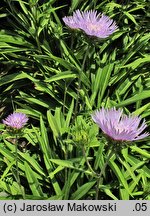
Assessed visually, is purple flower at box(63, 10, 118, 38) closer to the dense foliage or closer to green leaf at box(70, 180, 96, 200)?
the dense foliage

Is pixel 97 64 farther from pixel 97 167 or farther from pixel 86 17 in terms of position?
pixel 97 167

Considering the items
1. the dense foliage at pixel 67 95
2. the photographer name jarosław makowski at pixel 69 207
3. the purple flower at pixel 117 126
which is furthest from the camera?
the dense foliage at pixel 67 95

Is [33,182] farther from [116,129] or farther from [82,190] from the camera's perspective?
[116,129]

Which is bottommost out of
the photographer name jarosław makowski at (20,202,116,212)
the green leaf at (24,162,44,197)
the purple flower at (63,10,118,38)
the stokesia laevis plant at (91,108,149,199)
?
the photographer name jarosław makowski at (20,202,116,212)

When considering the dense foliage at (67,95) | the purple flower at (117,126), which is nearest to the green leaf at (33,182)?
the dense foliage at (67,95)

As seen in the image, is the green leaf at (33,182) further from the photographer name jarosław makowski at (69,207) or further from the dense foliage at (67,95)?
the photographer name jarosław makowski at (69,207)

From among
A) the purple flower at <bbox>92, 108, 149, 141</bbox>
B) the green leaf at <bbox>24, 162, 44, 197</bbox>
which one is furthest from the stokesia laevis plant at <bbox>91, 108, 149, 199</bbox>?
the green leaf at <bbox>24, 162, 44, 197</bbox>
